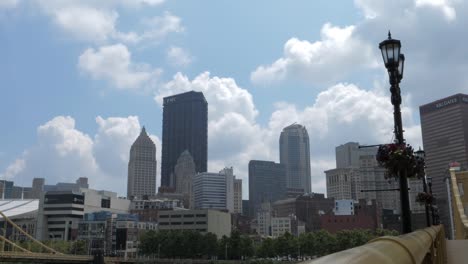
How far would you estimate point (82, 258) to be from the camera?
145 metres

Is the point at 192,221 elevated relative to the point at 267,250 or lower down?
elevated

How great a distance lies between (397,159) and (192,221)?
17860 centimetres

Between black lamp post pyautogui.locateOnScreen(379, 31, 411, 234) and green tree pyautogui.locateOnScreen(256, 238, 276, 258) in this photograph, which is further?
green tree pyautogui.locateOnScreen(256, 238, 276, 258)

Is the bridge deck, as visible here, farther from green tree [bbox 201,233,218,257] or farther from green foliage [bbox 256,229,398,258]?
green foliage [bbox 256,229,398,258]

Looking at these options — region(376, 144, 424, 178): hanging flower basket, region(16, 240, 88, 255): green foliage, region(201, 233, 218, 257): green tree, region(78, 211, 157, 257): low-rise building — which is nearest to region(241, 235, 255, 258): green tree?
region(201, 233, 218, 257): green tree

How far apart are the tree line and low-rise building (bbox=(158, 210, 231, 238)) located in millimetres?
29591

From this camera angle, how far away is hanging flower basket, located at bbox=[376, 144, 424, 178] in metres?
15.0

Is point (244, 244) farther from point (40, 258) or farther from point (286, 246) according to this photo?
point (40, 258)

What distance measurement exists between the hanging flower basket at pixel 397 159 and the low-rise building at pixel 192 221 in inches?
6916

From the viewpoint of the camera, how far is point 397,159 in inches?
588

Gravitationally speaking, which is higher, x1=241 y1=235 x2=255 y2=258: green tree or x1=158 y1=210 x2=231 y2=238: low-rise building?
x1=158 y1=210 x2=231 y2=238: low-rise building

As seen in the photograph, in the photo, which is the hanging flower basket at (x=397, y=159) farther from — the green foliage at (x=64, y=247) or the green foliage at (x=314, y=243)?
the green foliage at (x=64, y=247)

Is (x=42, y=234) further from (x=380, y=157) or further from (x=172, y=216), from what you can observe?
(x=380, y=157)

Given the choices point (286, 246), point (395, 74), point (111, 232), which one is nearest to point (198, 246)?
point (286, 246)
